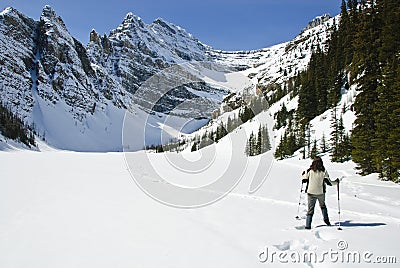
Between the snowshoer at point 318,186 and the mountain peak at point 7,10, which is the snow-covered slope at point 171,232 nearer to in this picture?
the snowshoer at point 318,186

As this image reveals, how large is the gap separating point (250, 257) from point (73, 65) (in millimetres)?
199245

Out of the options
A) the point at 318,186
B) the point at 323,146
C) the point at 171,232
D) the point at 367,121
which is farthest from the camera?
the point at 323,146

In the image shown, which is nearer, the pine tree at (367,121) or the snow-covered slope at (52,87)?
the pine tree at (367,121)

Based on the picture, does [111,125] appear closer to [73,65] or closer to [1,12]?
[73,65]

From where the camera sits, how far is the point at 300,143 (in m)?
46.1

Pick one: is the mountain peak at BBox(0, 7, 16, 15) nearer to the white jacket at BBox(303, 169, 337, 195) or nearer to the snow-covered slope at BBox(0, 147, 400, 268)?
the snow-covered slope at BBox(0, 147, 400, 268)

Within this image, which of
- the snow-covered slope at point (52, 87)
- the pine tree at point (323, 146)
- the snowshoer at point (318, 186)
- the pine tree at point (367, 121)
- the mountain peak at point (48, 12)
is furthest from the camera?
the mountain peak at point (48, 12)

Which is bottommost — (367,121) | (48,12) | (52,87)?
(367,121)

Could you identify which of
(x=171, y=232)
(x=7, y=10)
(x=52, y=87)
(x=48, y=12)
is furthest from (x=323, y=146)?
(x=48, y=12)

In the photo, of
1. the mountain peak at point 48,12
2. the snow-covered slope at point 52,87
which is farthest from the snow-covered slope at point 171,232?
the mountain peak at point 48,12

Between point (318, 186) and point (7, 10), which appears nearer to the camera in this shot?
point (318, 186)

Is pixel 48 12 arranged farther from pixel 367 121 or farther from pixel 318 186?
pixel 318 186

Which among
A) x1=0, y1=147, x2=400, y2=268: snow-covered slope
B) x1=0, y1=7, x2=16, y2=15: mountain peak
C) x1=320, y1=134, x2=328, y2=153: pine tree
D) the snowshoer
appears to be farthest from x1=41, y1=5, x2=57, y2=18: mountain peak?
the snowshoer

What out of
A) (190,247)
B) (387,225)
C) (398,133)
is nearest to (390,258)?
(387,225)
